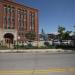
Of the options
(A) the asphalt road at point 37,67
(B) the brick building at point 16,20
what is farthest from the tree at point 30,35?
(A) the asphalt road at point 37,67

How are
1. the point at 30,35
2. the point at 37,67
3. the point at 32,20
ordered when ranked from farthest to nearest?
1. the point at 32,20
2. the point at 30,35
3. the point at 37,67

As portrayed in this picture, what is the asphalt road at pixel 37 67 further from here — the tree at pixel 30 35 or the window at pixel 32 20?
the window at pixel 32 20

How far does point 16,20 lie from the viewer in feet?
258

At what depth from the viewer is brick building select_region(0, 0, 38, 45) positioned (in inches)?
2785

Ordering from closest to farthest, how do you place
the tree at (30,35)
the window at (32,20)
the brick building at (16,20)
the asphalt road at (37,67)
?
the asphalt road at (37,67), the brick building at (16,20), the tree at (30,35), the window at (32,20)

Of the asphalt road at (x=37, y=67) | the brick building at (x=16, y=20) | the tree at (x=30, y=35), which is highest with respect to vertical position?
the brick building at (x=16, y=20)

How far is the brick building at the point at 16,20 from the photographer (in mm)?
70750

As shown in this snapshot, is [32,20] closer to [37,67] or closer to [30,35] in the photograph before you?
[30,35]

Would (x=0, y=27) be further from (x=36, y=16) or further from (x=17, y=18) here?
(x=36, y=16)

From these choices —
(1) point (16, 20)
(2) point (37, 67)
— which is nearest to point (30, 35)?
(1) point (16, 20)

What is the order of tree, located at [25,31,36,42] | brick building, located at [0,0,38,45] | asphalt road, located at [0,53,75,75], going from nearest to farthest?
asphalt road, located at [0,53,75,75] < brick building, located at [0,0,38,45] < tree, located at [25,31,36,42]

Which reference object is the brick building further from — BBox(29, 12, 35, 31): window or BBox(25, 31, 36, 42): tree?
BBox(25, 31, 36, 42): tree

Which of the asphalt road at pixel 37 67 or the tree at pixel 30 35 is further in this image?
the tree at pixel 30 35

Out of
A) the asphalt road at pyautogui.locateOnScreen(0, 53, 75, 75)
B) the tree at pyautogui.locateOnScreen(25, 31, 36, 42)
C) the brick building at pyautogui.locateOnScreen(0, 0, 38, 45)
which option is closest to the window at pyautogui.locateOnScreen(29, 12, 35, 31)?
the brick building at pyautogui.locateOnScreen(0, 0, 38, 45)
